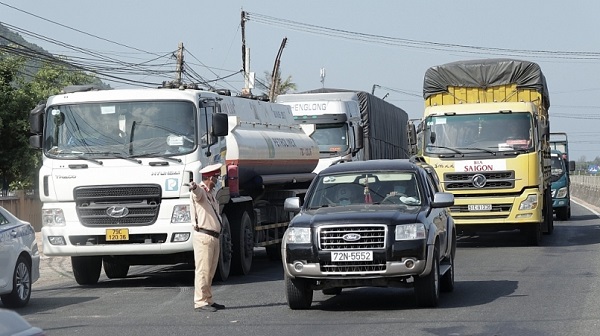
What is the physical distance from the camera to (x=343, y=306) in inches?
550

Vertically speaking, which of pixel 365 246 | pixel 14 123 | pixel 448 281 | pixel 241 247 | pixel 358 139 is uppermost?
pixel 14 123

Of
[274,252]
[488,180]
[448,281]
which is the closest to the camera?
[448,281]

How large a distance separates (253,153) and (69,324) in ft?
24.4

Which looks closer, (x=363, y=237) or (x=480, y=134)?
(x=363, y=237)

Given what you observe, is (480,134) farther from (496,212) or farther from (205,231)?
(205,231)

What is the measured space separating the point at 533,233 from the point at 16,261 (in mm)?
12279

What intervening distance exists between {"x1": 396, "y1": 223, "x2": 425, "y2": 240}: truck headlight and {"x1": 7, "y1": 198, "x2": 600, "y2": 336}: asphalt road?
0.84 m

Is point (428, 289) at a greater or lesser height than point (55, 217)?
lesser

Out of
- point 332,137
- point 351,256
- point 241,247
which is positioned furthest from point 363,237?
point 332,137

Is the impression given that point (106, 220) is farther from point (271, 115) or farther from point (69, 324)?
point (271, 115)

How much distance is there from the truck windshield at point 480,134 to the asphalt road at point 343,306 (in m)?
2.90

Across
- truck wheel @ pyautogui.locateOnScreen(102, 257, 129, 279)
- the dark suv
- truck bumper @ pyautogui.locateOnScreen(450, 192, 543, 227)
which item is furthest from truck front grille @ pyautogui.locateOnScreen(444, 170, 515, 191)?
the dark suv

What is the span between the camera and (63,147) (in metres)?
17.4

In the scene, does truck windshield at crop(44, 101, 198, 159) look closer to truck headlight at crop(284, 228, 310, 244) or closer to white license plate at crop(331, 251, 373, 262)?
truck headlight at crop(284, 228, 310, 244)
